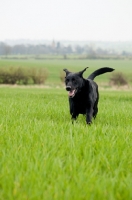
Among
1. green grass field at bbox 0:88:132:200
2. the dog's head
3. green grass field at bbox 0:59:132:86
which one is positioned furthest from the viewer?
green grass field at bbox 0:59:132:86

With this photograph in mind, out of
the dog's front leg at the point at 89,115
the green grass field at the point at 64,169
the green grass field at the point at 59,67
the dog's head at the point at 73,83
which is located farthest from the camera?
the green grass field at the point at 59,67

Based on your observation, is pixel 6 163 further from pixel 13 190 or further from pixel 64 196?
pixel 64 196

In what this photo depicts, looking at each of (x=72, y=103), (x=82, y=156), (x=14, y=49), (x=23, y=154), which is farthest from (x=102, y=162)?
(x=14, y=49)

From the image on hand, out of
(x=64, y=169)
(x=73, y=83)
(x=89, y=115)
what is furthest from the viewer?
(x=89, y=115)

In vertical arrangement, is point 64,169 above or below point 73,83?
below

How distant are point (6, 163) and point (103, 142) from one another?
1.62 metres

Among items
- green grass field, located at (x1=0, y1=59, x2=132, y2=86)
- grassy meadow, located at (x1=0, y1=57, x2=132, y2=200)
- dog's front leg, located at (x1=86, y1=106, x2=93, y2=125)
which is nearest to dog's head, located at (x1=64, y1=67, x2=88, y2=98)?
dog's front leg, located at (x1=86, y1=106, x2=93, y2=125)

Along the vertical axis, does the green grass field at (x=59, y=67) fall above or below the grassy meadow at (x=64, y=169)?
below

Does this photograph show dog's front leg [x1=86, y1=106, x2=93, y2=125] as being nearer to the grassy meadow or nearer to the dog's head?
the dog's head

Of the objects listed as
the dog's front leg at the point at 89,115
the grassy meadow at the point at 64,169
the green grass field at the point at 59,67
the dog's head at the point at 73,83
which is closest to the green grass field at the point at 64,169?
the grassy meadow at the point at 64,169

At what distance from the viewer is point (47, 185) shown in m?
2.69

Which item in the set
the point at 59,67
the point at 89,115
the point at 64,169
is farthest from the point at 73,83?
the point at 59,67

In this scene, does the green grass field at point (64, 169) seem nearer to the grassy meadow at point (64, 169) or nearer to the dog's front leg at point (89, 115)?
the grassy meadow at point (64, 169)

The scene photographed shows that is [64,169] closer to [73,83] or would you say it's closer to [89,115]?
[73,83]
